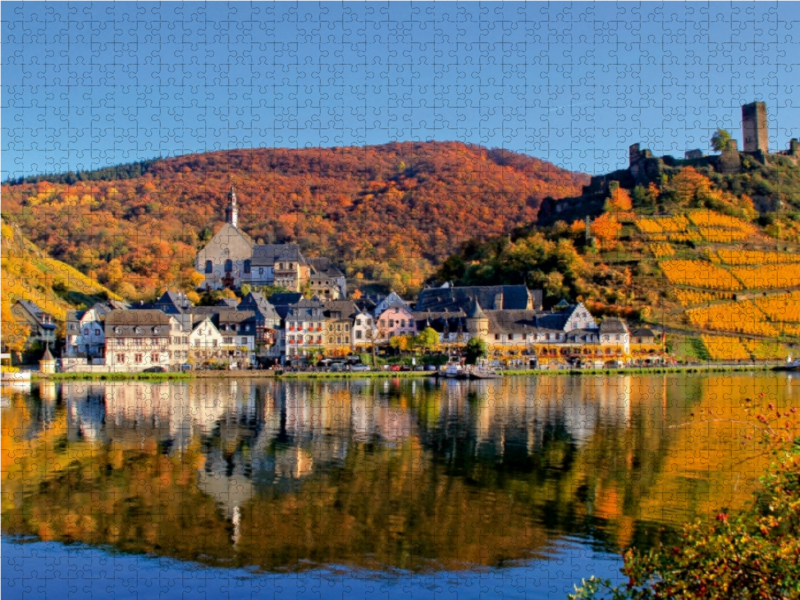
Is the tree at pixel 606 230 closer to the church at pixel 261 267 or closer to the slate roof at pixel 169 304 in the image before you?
the church at pixel 261 267

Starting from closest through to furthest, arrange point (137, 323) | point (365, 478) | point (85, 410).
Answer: point (365, 478)
point (85, 410)
point (137, 323)

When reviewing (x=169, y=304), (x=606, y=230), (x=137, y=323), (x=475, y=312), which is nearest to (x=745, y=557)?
(x=475, y=312)

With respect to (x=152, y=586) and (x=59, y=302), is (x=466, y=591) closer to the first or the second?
(x=152, y=586)

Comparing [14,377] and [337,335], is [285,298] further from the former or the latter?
[14,377]

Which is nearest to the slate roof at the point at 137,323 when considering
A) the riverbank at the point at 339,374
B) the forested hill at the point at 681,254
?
the riverbank at the point at 339,374

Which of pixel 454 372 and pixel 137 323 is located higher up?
pixel 137 323

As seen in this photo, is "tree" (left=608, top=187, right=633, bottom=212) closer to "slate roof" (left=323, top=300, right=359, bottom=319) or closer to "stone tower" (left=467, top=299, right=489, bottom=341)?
"stone tower" (left=467, top=299, right=489, bottom=341)

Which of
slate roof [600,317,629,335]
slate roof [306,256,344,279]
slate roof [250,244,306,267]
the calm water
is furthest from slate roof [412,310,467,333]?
the calm water
